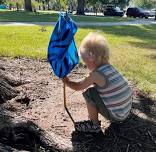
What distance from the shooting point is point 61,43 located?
465cm

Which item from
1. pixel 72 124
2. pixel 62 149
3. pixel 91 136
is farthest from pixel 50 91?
pixel 62 149

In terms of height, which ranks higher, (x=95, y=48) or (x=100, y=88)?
(x=95, y=48)

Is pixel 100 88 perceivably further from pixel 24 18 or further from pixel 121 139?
pixel 24 18

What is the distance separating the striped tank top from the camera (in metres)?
4.64

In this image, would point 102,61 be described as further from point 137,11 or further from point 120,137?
point 137,11

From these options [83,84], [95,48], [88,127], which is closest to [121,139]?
[88,127]

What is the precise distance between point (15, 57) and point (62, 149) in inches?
212

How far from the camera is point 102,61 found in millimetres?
4660

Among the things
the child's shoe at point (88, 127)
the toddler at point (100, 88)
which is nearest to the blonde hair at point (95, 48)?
the toddler at point (100, 88)

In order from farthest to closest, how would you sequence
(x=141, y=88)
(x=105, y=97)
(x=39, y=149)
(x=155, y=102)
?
(x=141, y=88) < (x=155, y=102) < (x=105, y=97) < (x=39, y=149)

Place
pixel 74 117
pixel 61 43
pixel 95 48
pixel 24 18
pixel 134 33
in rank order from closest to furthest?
pixel 95 48 → pixel 61 43 → pixel 74 117 → pixel 134 33 → pixel 24 18

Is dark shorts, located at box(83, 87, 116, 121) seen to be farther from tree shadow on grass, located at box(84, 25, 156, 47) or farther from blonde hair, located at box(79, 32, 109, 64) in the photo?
tree shadow on grass, located at box(84, 25, 156, 47)

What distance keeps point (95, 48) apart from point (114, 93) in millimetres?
509

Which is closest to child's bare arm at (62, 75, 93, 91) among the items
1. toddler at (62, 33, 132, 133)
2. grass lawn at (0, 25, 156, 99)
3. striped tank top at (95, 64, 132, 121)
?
toddler at (62, 33, 132, 133)
